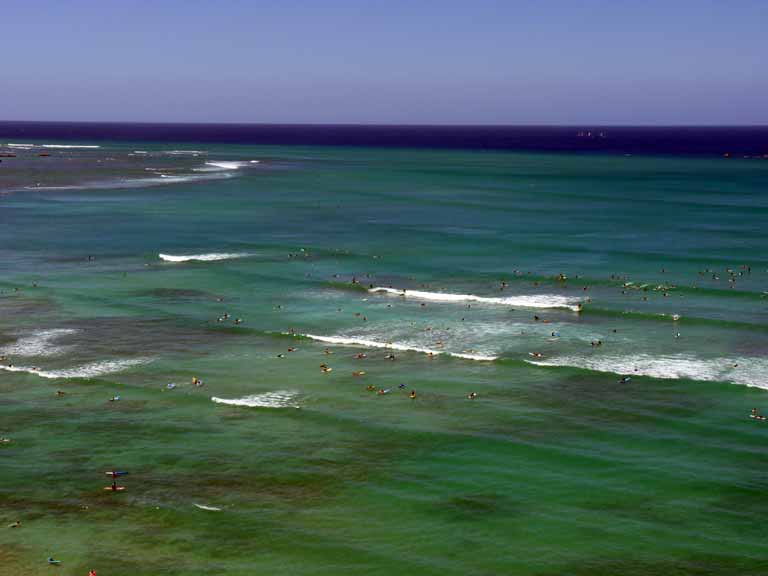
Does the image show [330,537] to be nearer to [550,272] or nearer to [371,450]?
[371,450]

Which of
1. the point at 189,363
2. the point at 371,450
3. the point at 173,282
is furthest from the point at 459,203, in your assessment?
the point at 371,450

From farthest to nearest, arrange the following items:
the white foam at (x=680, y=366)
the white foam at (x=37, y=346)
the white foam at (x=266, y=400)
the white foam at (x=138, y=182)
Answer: the white foam at (x=138, y=182), the white foam at (x=37, y=346), the white foam at (x=680, y=366), the white foam at (x=266, y=400)

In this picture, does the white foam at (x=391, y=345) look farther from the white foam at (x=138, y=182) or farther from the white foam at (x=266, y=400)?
the white foam at (x=138, y=182)

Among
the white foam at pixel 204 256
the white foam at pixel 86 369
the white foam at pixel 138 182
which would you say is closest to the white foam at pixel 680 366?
the white foam at pixel 86 369

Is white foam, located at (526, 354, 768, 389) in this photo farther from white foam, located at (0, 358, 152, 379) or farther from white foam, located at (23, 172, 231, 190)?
white foam, located at (23, 172, 231, 190)

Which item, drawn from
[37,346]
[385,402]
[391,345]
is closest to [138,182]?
[37,346]

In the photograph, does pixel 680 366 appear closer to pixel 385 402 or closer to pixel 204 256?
pixel 385 402

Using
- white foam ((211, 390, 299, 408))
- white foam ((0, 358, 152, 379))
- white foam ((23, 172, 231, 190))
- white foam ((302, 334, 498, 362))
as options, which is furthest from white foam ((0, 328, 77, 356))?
white foam ((23, 172, 231, 190))

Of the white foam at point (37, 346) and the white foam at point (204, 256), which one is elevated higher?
the white foam at point (204, 256)
